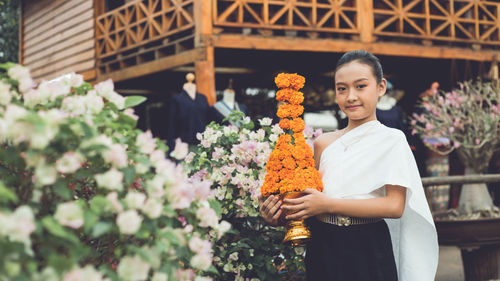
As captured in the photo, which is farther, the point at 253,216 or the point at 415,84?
the point at 415,84

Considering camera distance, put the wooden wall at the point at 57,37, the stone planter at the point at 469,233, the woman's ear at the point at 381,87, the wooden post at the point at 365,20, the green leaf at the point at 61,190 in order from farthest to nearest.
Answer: the wooden wall at the point at 57,37 → the wooden post at the point at 365,20 → the stone planter at the point at 469,233 → the woman's ear at the point at 381,87 → the green leaf at the point at 61,190

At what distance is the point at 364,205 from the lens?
6.10 ft

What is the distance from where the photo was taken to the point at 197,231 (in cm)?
158

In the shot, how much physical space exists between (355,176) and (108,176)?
1.03 m

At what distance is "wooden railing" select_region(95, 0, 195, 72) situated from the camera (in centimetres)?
767

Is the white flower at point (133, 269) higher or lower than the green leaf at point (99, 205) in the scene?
lower

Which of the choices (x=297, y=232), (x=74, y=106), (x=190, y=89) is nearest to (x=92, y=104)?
(x=74, y=106)

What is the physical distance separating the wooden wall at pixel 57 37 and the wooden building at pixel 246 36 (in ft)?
0.10

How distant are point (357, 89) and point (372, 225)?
0.56 metres

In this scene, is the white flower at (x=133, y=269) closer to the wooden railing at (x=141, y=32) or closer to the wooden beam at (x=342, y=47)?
the wooden beam at (x=342, y=47)

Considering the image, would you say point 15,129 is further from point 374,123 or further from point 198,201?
point 374,123

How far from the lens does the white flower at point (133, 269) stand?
1199mm

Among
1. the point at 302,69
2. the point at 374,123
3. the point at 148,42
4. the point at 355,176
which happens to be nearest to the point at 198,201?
the point at 355,176

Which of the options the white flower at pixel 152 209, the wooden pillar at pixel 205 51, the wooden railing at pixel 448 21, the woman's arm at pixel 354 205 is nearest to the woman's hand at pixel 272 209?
the woman's arm at pixel 354 205
